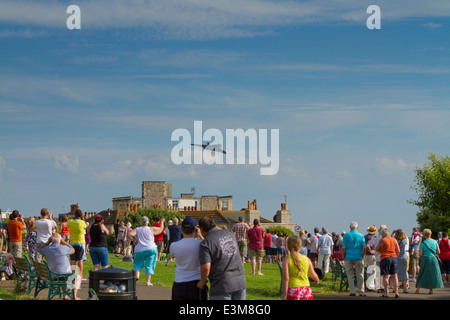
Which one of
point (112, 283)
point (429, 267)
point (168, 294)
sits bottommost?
point (168, 294)

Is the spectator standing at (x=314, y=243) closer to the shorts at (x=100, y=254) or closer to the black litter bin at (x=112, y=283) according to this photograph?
the shorts at (x=100, y=254)

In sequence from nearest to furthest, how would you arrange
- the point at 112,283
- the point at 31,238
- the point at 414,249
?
the point at 112,283, the point at 31,238, the point at 414,249

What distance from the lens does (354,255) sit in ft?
56.3

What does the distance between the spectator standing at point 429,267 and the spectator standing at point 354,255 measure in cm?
219

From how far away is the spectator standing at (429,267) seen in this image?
59.8 ft

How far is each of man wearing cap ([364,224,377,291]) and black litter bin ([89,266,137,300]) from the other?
8.44 metres

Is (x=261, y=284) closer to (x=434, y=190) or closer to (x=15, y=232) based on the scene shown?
(x=15, y=232)

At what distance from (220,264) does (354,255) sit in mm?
8482

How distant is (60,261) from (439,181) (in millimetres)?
47971

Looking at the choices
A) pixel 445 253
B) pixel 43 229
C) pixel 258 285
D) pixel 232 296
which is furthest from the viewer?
pixel 445 253

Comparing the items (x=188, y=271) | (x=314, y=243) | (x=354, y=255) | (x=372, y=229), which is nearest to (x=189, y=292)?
(x=188, y=271)

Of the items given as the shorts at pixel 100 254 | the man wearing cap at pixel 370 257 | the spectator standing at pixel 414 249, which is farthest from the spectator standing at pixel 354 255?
the shorts at pixel 100 254

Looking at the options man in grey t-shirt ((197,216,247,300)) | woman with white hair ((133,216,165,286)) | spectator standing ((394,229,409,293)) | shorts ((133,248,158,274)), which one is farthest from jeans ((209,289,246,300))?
spectator standing ((394,229,409,293))

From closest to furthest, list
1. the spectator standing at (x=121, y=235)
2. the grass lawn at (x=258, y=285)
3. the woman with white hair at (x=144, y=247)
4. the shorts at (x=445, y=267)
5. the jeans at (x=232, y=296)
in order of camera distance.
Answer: the jeans at (x=232, y=296) < the woman with white hair at (x=144, y=247) < the grass lawn at (x=258, y=285) < the shorts at (x=445, y=267) < the spectator standing at (x=121, y=235)
